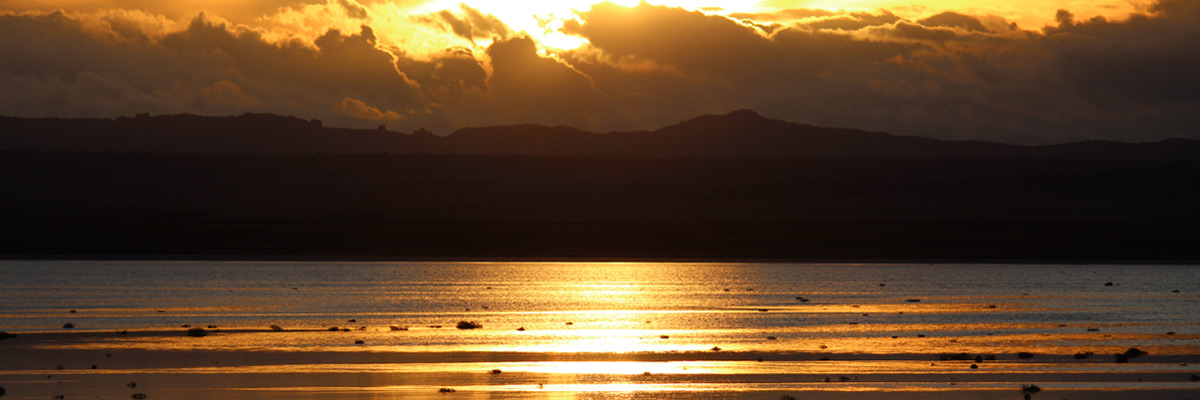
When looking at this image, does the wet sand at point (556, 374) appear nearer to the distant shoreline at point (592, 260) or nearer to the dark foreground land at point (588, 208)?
the distant shoreline at point (592, 260)

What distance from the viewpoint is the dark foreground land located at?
106188 mm

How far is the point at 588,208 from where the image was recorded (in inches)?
5832

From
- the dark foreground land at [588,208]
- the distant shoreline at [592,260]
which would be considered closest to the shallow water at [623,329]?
the distant shoreline at [592,260]

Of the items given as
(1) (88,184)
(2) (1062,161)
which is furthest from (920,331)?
(2) (1062,161)

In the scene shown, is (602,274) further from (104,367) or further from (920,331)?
(104,367)

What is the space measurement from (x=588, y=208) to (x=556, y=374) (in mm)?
119224

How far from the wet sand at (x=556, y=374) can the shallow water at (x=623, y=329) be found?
9cm

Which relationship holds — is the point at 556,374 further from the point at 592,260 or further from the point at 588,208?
the point at 588,208

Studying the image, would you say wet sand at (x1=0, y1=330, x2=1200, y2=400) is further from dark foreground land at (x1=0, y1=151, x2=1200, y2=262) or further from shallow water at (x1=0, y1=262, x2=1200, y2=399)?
dark foreground land at (x1=0, y1=151, x2=1200, y2=262)

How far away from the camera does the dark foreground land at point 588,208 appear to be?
10619 centimetres

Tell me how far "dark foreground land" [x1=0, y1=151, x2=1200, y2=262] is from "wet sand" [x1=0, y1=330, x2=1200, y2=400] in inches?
2767

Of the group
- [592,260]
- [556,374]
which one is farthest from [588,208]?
[556,374]

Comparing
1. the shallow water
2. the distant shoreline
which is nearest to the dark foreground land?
the distant shoreline

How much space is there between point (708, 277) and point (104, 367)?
5184 centimetres
